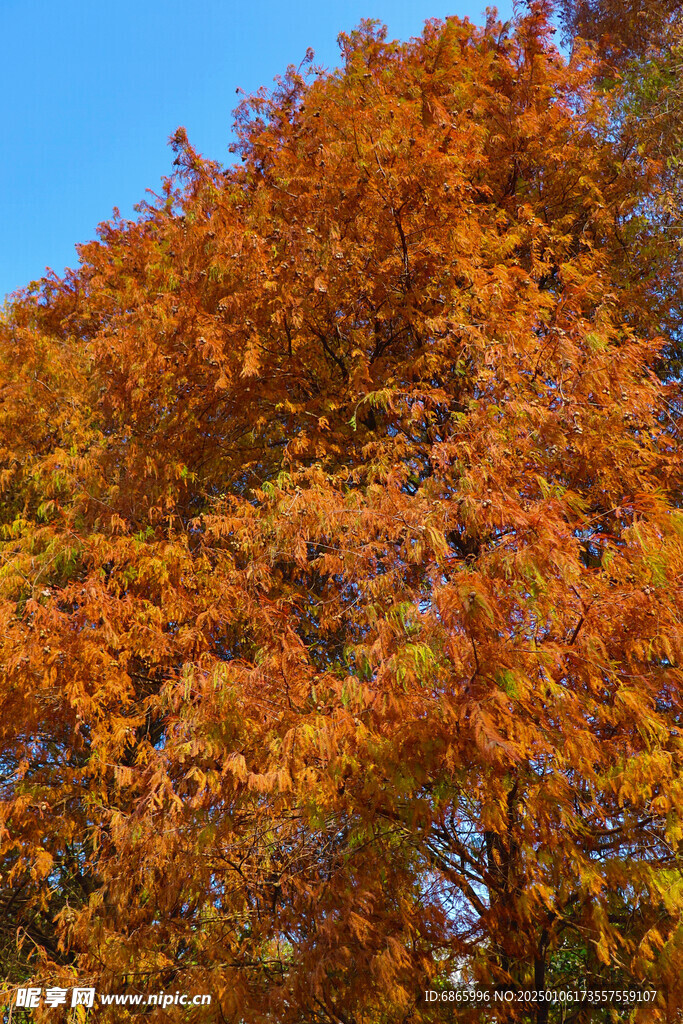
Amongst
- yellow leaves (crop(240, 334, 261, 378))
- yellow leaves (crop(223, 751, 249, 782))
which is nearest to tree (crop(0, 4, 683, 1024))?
yellow leaves (crop(223, 751, 249, 782))

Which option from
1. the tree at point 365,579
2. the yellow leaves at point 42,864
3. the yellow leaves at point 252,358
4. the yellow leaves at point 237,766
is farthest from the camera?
the yellow leaves at point 252,358

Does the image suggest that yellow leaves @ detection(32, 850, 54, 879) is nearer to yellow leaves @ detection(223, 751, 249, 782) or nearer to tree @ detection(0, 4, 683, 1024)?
tree @ detection(0, 4, 683, 1024)

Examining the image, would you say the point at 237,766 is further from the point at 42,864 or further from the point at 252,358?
the point at 252,358

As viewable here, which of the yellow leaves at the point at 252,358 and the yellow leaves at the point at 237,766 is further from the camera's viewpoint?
the yellow leaves at the point at 252,358

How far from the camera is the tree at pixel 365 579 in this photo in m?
3.55

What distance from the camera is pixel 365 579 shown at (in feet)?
15.5

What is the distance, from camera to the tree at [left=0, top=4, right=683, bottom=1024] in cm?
355

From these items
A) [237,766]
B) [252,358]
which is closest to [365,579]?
[237,766]

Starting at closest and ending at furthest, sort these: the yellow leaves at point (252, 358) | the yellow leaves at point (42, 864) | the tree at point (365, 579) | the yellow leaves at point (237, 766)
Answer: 1. the tree at point (365, 579)
2. the yellow leaves at point (237, 766)
3. the yellow leaves at point (42, 864)
4. the yellow leaves at point (252, 358)

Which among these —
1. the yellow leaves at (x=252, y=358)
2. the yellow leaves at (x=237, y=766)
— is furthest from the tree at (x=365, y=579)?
the yellow leaves at (x=252, y=358)

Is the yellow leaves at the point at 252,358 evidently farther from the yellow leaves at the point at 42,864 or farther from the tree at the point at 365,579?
the yellow leaves at the point at 42,864

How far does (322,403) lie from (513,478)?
220 cm

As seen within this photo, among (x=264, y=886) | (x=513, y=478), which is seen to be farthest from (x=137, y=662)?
(x=513, y=478)

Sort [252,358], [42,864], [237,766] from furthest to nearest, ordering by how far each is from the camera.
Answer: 1. [252,358]
2. [42,864]
3. [237,766]
